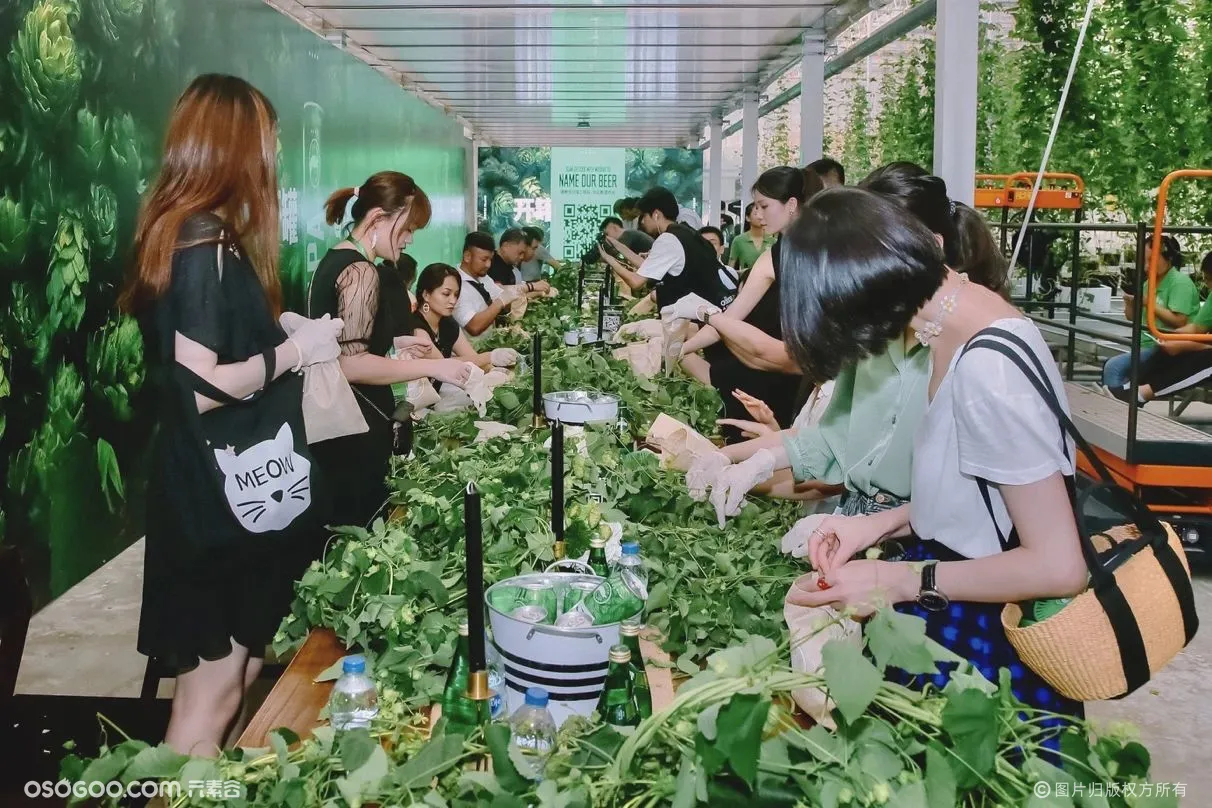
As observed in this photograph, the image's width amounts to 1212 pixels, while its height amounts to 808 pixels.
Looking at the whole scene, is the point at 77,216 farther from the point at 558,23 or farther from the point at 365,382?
the point at 558,23

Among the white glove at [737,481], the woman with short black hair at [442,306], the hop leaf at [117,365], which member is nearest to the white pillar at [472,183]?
the woman with short black hair at [442,306]

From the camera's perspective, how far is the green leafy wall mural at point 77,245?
391 cm

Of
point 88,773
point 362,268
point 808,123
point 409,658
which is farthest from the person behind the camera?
point 808,123

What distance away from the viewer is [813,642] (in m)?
1.45

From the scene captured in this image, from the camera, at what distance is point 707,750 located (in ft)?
3.26

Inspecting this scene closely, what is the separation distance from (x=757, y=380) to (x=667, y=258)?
1290 mm

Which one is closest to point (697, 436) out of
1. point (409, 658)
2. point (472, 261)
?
point (409, 658)

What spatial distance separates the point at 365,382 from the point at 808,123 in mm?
6175

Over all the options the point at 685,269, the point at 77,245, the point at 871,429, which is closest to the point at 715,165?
the point at 685,269

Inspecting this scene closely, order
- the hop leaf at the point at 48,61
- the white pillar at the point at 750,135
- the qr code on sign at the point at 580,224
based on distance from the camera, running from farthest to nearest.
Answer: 1. the qr code on sign at the point at 580,224
2. the white pillar at the point at 750,135
3. the hop leaf at the point at 48,61

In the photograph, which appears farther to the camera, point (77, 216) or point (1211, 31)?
point (1211, 31)

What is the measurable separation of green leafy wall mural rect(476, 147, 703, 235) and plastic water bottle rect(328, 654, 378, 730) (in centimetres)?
1856

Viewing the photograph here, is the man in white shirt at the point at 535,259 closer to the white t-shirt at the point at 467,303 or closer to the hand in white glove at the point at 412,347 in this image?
the white t-shirt at the point at 467,303

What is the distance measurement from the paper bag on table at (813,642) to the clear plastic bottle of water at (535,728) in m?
0.26
